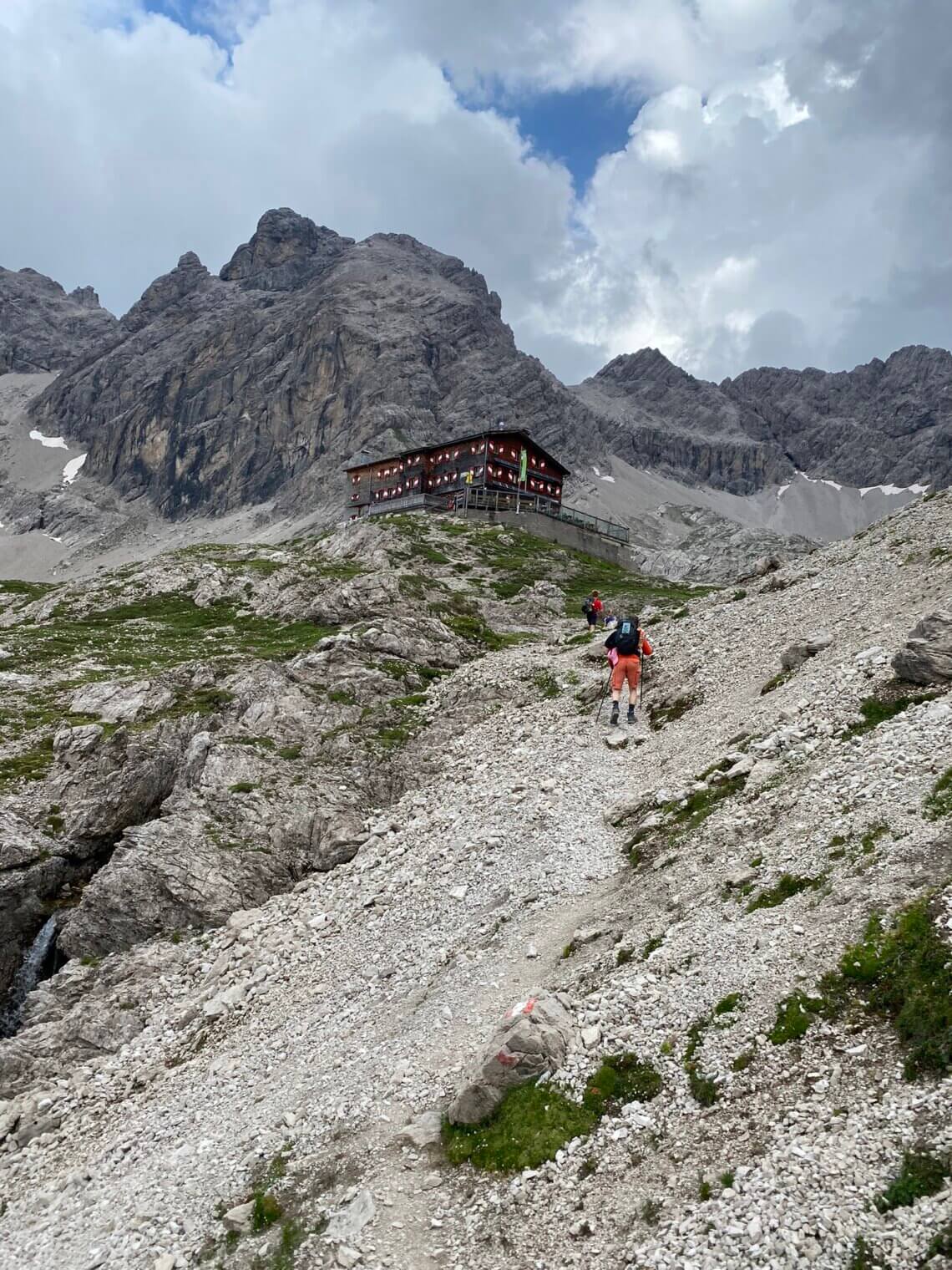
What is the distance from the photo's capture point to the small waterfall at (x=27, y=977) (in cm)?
2344

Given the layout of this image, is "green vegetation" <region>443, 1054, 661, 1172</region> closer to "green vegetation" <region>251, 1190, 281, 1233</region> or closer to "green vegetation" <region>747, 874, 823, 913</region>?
"green vegetation" <region>251, 1190, 281, 1233</region>

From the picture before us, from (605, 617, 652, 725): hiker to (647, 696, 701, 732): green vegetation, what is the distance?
0.79m

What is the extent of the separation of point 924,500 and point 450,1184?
132 ft

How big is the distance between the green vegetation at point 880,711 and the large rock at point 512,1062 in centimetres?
1033

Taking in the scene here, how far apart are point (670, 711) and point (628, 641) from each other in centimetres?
314

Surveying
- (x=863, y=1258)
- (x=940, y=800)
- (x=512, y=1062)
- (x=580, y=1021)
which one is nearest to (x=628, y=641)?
(x=940, y=800)

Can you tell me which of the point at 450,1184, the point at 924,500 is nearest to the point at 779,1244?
the point at 450,1184

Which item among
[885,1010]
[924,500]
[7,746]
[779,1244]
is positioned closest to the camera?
[779,1244]

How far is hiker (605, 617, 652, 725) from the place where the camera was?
28.7m

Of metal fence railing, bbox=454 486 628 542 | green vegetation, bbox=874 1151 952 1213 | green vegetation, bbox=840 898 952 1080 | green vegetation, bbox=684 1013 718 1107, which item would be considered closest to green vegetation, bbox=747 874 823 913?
green vegetation, bbox=840 898 952 1080

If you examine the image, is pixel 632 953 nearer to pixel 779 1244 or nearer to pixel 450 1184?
pixel 450 1184

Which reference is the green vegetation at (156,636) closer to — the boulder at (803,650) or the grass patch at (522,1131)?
the boulder at (803,650)

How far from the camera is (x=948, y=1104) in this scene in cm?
867

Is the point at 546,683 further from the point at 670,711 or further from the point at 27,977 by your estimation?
the point at 27,977
